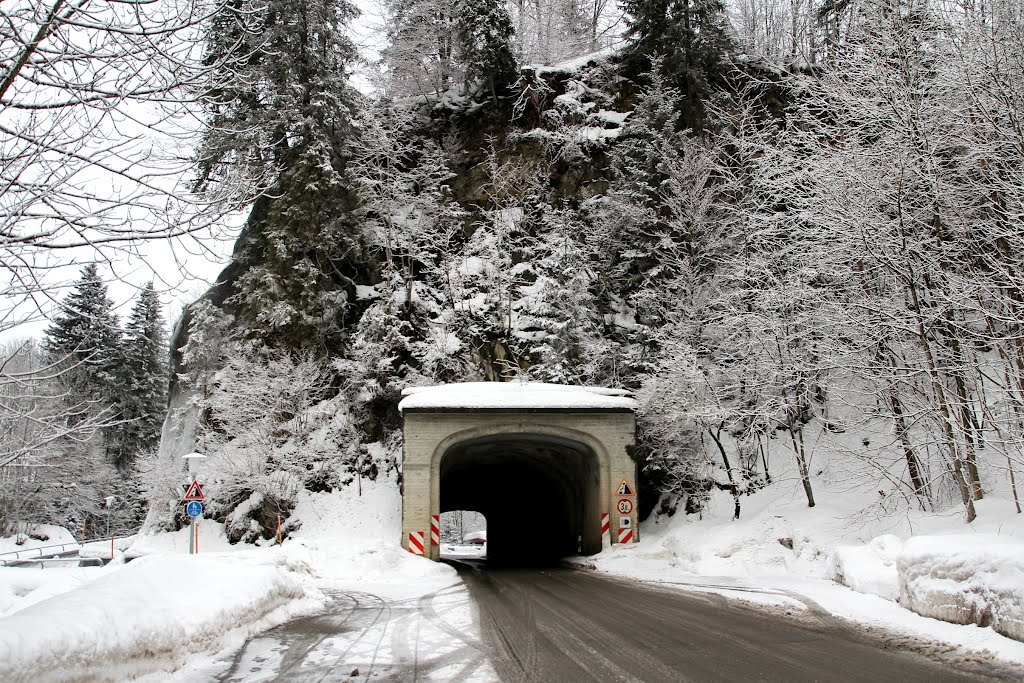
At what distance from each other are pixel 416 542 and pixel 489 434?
13.6 feet

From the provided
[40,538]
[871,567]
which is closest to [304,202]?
[871,567]

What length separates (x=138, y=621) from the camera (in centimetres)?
619

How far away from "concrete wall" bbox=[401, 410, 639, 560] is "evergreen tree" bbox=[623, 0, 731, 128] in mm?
17229

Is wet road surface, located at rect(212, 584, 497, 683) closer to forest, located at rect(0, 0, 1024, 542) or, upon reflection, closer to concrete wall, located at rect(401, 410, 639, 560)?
forest, located at rect(0, 0, 1024, 542)

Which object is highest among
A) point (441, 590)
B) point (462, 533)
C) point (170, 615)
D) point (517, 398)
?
point (517, 398)

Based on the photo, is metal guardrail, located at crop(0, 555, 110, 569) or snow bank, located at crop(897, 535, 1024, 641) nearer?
snow bank, located at crop(897, 535, 1024, 641)

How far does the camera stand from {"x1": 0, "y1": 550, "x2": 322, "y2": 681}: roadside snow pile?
16.1 ft

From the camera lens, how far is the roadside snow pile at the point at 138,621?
490 cm

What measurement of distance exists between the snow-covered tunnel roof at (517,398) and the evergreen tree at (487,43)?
928 inches

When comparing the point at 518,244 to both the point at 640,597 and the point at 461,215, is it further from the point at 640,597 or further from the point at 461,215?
the point at 640,597

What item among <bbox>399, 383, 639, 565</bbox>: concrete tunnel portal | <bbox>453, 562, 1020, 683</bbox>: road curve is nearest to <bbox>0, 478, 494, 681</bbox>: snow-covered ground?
<bbox>453, 562, 1020, 683</bbox>: road curve

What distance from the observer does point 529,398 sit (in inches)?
890

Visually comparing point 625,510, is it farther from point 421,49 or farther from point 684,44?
point 421,49

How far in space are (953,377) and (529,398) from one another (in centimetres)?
1280
